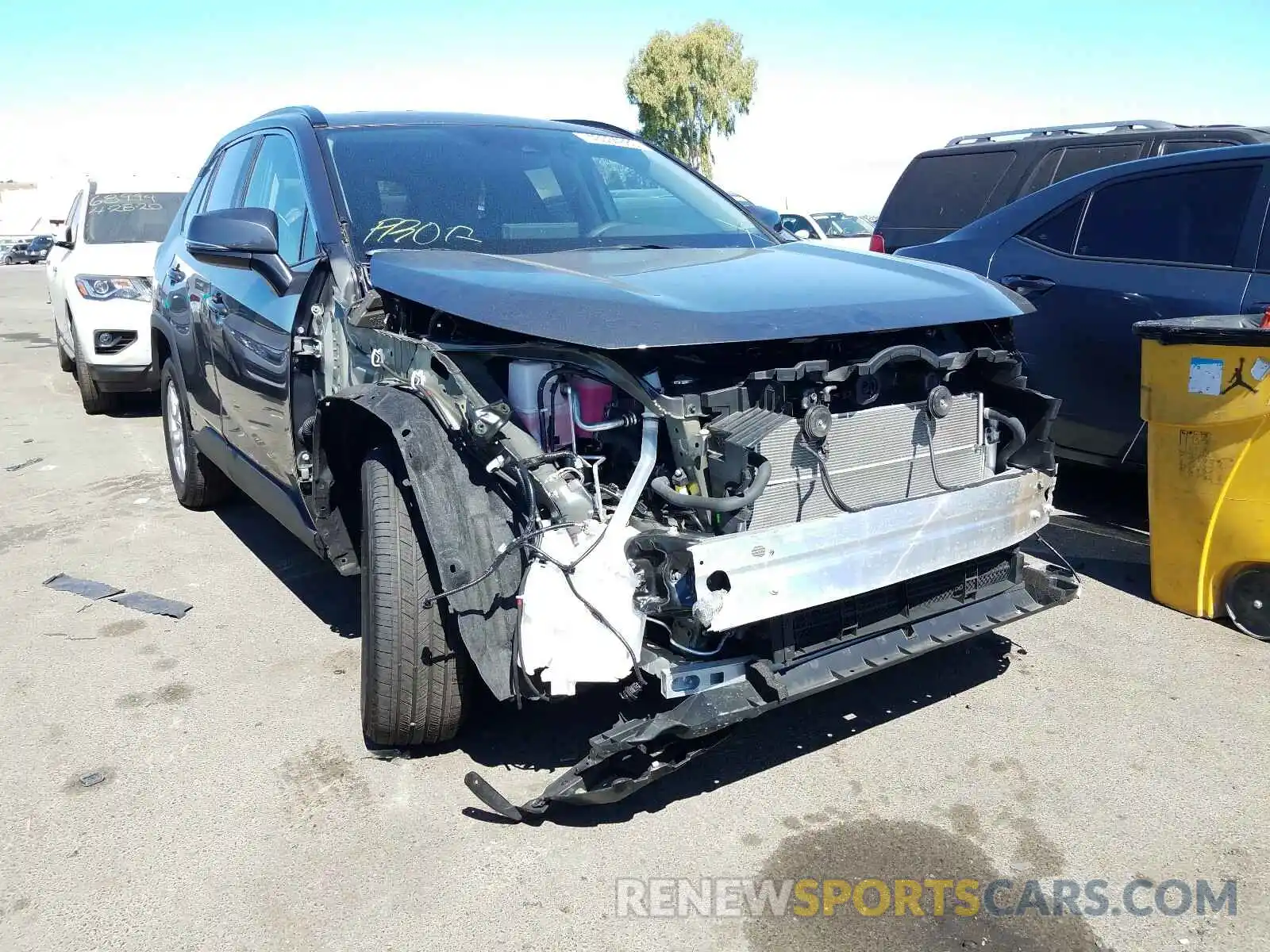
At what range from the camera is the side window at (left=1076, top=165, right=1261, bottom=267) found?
4711mm

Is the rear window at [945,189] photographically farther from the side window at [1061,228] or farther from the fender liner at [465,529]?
the fender liner at [465,529]

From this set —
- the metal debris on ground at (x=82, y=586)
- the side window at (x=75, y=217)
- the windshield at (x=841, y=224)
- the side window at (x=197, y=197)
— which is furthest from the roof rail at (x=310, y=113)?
the windshield at (x=841, y=224)

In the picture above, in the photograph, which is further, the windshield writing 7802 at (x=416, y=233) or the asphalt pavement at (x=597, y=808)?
the windshield writing 7802 at (x=416, y=233)

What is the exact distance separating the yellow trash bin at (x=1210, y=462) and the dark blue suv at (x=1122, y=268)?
52 cm

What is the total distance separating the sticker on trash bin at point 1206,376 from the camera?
12.7 feet

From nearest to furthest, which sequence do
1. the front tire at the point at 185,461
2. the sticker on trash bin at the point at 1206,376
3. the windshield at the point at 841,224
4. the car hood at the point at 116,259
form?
the sticker on trash bin at the point at 1206,376, the front tire at the point at 185,461, the car hood at the point at 116,259, the windshield at the point at 841,224

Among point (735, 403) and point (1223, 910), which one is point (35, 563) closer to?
point (735, 403)

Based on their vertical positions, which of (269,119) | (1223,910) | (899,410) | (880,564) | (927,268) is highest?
(269,119)

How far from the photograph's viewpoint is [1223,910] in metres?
2.49

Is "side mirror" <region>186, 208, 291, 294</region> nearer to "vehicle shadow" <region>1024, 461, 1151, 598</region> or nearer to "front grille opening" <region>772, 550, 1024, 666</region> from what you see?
"front grille opening" <region>772, 550, 1024, 666</region>

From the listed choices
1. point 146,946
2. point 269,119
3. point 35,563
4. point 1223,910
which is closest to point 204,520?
point 35,563

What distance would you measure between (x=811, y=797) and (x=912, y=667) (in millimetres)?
955

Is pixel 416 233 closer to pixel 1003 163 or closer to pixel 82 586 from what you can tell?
pixel 82 586

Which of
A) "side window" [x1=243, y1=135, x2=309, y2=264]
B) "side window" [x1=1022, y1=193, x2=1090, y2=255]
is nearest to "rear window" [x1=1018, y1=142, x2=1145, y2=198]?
"side window" [x1=1022, y1=193, x2=1090, y2=255]
